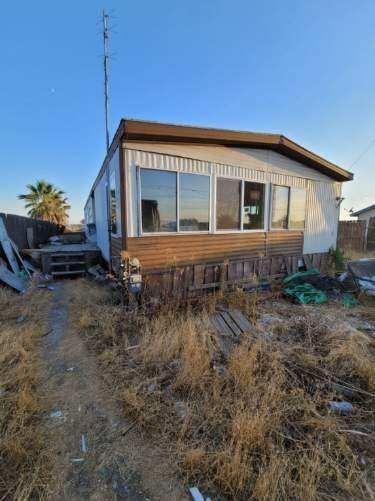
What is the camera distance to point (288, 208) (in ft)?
22.2

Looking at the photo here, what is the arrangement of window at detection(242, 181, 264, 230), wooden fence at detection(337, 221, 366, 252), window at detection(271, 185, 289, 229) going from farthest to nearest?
1. wooden fence at detection(337, 221, 366, 252)
2. window at detection(271, 185, 289, 229)
3. window at detection(242, 181, 264, 230)

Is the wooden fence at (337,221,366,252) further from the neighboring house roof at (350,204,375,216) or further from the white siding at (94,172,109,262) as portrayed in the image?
the white siding at (94,172,109,262)

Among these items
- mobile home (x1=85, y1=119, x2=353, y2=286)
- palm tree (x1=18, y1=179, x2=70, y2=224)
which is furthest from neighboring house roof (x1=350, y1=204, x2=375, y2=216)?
palm tree (x1=18, y1=179, x2=70, y2=224)

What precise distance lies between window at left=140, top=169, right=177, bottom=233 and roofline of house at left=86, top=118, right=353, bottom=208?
0.67 m

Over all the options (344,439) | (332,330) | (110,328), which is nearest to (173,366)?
(110,328)

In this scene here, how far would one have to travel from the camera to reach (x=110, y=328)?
3439 millimetres

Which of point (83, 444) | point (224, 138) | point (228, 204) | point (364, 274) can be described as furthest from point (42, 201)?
point (364, 274)

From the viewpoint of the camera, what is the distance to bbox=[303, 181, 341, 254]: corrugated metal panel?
7.37 m

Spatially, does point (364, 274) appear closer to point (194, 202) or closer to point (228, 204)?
point (228, 204)

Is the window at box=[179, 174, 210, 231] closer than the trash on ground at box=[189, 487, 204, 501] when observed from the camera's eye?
No

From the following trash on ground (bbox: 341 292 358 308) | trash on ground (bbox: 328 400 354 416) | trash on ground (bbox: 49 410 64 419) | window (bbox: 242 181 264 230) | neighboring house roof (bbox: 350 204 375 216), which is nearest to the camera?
trash on ground (bbox: 49 410 64 419)

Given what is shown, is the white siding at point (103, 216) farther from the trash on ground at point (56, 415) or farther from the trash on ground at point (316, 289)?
the trash on ground at point (316, 289)

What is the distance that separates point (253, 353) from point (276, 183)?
5174 millimetres

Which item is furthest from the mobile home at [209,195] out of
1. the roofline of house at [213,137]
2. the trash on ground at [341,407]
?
the trash on ground at [341,407]
